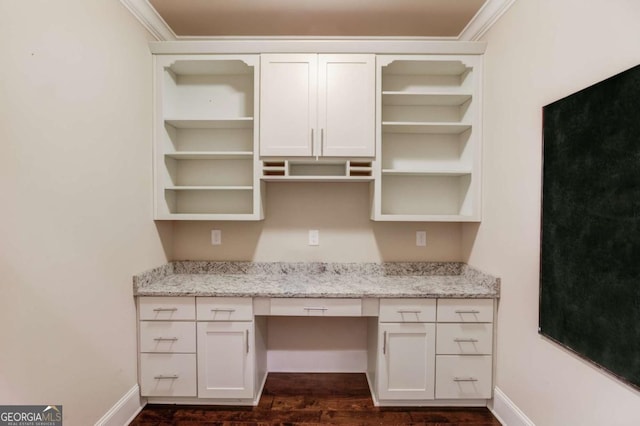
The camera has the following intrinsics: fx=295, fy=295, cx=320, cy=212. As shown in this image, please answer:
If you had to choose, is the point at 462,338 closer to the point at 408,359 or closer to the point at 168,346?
the point at 408,359

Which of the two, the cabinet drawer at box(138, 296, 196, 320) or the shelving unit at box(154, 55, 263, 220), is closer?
the cabinet drawer at box(138, 296, 196, 320)

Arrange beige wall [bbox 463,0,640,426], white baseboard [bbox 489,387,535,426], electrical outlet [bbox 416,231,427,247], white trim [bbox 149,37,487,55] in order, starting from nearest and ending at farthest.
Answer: beige wall [bbox 463,0,640,426], white baseboard [bbox 489,387,535,426], white trim [bbox 149,37,487,55], electrical outlet [bbox 416,231,427,247]

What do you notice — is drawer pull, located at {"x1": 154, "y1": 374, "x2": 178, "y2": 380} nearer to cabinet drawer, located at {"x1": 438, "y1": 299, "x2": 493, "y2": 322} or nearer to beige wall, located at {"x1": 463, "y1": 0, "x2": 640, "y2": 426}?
cabinet drawer, located at {"x1": 438, "y1": 299, "x2": 493, "y2": 322}

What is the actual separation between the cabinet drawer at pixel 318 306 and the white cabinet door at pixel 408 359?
227 millimetres

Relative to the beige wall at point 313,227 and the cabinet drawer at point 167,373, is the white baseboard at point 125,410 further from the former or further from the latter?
the beige wall at point 313,227

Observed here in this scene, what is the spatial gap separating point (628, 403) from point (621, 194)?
0.79 m

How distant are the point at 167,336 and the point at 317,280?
1091mm

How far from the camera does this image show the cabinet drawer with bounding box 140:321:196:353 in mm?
1971

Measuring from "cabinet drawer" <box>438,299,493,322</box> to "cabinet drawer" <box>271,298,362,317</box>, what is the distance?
1.82ft

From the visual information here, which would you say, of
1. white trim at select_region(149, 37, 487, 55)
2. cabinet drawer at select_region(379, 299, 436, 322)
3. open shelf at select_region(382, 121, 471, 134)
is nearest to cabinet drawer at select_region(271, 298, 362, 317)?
cabinet drawer at select_region(379, 299, 436, 322)

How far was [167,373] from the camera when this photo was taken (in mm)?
1977

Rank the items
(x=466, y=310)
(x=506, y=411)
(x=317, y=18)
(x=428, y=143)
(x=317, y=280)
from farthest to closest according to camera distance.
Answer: (x=428, y=143) → (x=317, y=280) → (x=317, y=18) → (x=466, y=310) → (x=506, y=411)

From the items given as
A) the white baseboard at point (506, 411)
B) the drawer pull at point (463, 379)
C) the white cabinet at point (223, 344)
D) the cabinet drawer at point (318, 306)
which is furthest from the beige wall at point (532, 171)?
the white cabinet at point (223, 344)

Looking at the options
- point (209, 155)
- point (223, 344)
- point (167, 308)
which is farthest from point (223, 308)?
point (209, 155)
